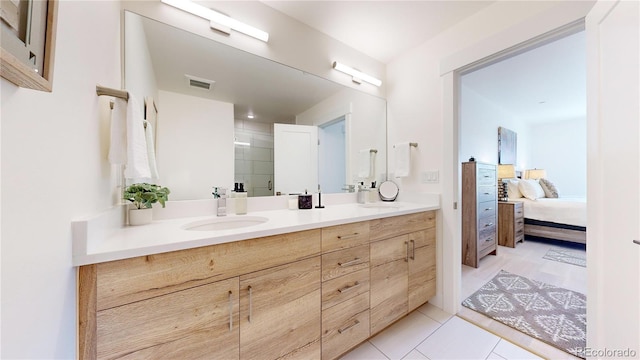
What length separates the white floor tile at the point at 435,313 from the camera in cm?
166

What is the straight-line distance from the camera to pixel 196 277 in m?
0.79

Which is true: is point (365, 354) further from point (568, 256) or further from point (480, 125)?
point (480, 125)

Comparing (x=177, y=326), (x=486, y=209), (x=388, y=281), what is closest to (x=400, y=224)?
(x=388, y=281)

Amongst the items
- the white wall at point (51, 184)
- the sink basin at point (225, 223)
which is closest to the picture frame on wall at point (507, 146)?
the sink basin at point (225, 223)

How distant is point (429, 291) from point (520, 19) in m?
2.03

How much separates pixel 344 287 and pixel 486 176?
2.59 metres

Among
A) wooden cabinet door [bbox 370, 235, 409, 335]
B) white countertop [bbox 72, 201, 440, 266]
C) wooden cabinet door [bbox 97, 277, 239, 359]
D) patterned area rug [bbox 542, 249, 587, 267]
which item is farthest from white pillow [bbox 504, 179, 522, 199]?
wooden cabinet door [bbox 97, 277, 239, 359]

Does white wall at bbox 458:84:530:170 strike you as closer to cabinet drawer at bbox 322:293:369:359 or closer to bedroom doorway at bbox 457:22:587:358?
bedroom doorway at bbox 457:22:587:358

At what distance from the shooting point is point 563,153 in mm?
4996

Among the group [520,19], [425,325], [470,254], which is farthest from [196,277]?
[470,254]

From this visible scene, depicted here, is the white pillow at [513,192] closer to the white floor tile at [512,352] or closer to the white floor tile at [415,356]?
the white floor tile at [512,352]

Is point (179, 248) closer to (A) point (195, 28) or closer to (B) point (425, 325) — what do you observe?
(A) point (195, 28)

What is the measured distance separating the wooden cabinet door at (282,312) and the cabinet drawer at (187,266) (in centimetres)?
6

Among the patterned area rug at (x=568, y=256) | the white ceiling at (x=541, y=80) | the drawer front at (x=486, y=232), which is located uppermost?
the white ceiling at (x=541, y=80)
